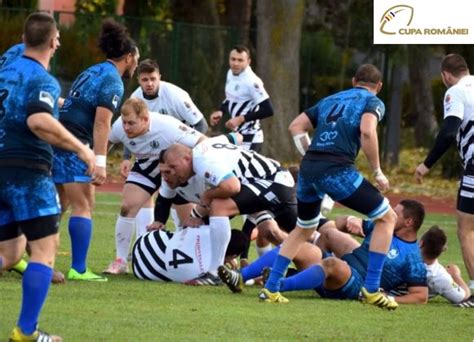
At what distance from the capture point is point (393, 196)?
2325 centimetres

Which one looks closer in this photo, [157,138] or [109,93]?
[109,93]

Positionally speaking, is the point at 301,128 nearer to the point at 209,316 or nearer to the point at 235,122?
the point at 209,316

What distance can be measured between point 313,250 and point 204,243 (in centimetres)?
90

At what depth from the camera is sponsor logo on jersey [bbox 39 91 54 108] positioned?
24.9 ft

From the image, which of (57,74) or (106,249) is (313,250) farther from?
(57,74)

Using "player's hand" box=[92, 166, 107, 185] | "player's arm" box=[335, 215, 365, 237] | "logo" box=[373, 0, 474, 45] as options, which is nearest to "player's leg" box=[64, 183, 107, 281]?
"player's hand" box=[92, 166, 107, 185]

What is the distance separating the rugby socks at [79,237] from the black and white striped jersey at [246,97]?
20.0 feet

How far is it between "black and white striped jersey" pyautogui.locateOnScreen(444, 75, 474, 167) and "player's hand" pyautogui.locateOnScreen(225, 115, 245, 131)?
4.93m

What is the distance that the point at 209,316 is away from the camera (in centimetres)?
902

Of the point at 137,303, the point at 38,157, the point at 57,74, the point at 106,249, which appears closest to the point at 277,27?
the point at 57,74

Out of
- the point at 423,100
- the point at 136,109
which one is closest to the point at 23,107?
the point at 136,109

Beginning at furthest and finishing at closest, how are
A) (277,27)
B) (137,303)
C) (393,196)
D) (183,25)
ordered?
1. (183,25)
2. (277,27)
3. (393,196)
4. (137,303)

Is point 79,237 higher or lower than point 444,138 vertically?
lower

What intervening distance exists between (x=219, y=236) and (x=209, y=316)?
1.76 metres
